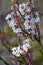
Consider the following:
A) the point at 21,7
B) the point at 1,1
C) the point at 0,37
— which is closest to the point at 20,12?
the point at 21,7

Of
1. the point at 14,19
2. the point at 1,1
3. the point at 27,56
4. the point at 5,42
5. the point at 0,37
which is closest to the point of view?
the point at 27,56

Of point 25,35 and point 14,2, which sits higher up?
point 14,2

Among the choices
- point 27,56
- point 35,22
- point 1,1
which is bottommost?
point 27,56

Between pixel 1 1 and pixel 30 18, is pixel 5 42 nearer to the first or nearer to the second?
pixel 30 18

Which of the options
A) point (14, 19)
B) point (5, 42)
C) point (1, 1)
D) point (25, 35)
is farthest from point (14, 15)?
point (1, 1)

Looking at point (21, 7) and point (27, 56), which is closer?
point (27, 56)

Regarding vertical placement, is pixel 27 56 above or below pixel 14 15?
below

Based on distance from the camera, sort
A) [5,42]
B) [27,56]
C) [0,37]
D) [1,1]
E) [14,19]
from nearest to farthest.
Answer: [27,56]
[14,19]
[0,37]
[5,42]
[1,1]

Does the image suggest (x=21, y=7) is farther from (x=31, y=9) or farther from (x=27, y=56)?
(x=27, y=56)

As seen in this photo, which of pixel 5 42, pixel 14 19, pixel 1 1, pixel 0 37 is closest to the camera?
pixel 14 19
